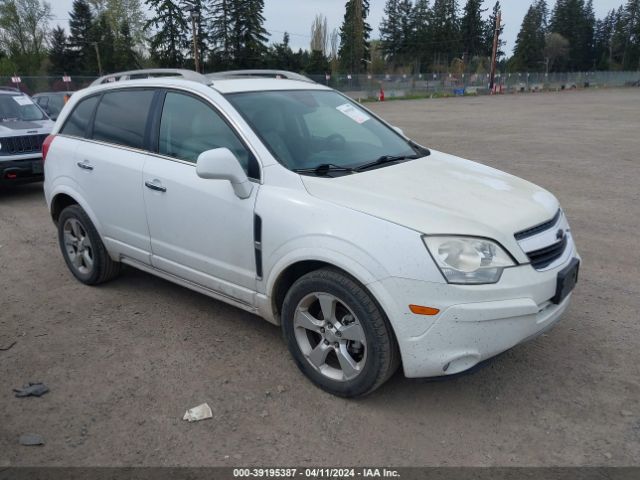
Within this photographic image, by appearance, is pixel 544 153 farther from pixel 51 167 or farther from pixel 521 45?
pixel 521 45

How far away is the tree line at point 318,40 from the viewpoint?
209 ft

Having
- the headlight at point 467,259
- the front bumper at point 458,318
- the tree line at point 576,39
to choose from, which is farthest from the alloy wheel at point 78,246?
the tree line at point 576,39

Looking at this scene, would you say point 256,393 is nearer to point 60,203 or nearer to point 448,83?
point 60,203

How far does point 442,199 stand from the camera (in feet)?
9.99

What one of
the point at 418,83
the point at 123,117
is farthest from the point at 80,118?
the point at 418,83

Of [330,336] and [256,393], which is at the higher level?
[330,336]

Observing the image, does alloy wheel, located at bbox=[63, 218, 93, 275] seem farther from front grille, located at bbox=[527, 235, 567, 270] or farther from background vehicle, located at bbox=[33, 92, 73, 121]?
background vehicle, located at bbox=[33, 92, 73, 121]

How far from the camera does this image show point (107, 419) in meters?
2.98

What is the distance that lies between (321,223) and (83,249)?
2.84 metres

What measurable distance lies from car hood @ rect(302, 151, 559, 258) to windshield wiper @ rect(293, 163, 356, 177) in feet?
0.36

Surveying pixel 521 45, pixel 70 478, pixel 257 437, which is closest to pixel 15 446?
pixel 70 478

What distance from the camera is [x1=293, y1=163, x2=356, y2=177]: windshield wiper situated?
3294 millimetres

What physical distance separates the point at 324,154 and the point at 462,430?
192cm

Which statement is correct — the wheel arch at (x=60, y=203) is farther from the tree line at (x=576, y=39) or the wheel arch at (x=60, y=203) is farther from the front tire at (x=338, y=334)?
the tree line at (x=576, y=39)
